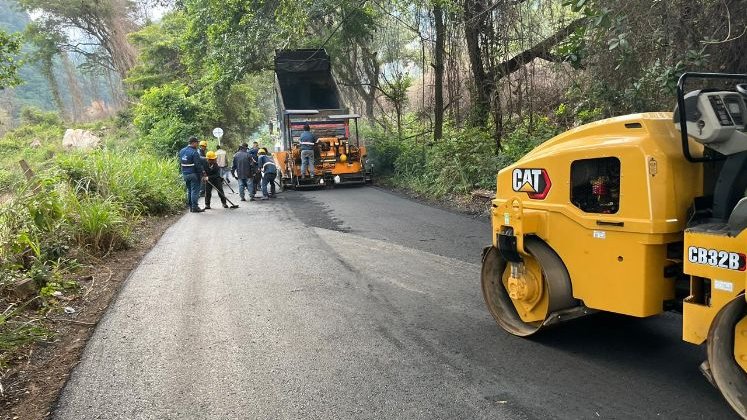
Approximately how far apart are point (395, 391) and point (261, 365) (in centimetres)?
110

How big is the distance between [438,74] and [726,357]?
13757 millimetres

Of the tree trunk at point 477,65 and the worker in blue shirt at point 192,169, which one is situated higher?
the tree trunk at point 477,65

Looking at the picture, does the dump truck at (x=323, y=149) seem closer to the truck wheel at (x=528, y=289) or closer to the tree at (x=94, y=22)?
the truck wheel at (x=528, y=289)

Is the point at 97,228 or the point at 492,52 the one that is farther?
the point at 492,52

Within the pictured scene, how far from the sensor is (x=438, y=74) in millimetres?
15961

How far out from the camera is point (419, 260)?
7109mm

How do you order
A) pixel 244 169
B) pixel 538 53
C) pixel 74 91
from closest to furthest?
1. pixel 538 53
2. pixel 244 169
3. pixel 74 91

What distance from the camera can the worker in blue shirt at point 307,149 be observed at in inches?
651

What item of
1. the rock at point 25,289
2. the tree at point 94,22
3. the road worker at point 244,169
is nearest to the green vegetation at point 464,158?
the road worker at point 244,169

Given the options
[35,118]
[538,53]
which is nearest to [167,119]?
[538,53]

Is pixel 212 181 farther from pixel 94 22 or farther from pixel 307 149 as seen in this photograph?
pixel 94 22

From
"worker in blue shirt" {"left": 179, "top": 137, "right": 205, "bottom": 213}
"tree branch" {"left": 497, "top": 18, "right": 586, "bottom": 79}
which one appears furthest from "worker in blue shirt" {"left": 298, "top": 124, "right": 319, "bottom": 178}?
"tree branch" {"left": 497, "top": 18, "right": 586, "bottom": 79}

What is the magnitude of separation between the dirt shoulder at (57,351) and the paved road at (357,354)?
0.13 meters

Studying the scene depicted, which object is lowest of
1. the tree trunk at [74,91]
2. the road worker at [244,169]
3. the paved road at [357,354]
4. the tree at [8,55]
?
the paved road at [357,354]
